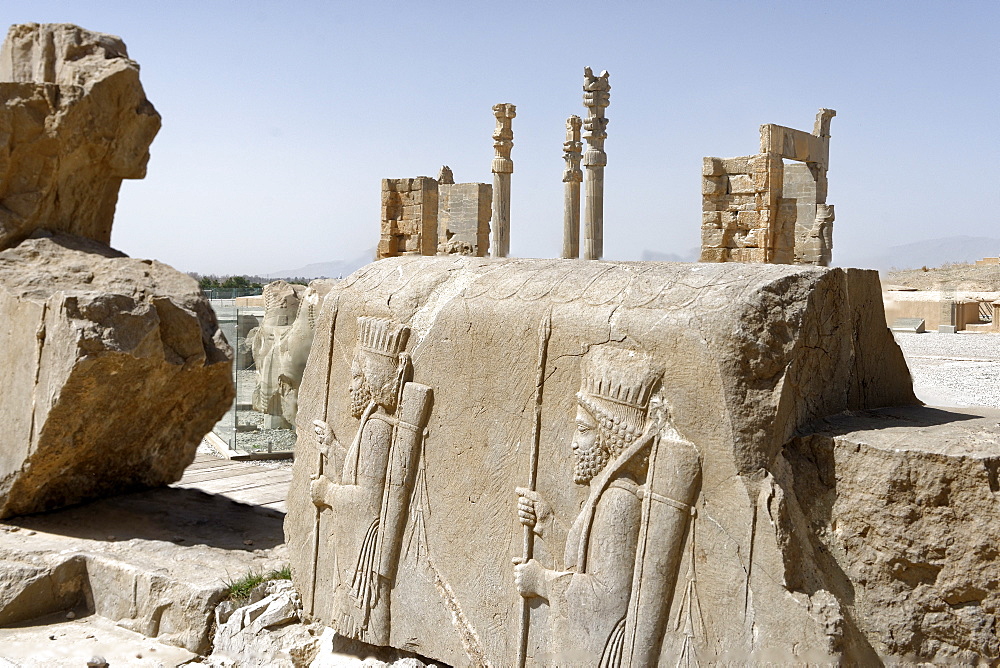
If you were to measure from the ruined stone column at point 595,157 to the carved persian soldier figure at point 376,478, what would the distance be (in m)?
12.3

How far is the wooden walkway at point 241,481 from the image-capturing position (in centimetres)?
580

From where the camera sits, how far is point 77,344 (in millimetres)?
4340

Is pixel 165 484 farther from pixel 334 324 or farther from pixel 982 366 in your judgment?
pixel 982 366

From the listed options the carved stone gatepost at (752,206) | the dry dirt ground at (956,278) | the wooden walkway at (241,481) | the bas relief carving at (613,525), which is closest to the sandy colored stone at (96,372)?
the wooden walkway at (241,481)

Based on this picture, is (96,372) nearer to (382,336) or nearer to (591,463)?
(382,336)

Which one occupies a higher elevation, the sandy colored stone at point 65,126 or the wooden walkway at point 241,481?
the sandy colored stone at point 65,126

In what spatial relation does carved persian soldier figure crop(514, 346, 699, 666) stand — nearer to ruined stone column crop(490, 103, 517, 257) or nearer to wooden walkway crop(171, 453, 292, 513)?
wooden walkway crop(171, 453, 292, 513)

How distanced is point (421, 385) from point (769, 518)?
1.28 metres

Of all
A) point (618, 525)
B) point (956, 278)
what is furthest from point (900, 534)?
point (956, 278)

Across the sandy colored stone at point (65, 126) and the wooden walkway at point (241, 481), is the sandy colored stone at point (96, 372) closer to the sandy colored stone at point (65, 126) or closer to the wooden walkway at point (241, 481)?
the sandy colored stone at point (65, 126)

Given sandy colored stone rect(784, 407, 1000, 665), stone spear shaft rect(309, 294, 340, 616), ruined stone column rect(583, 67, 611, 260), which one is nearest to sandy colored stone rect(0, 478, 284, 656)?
stone spear shaft rect(309, 294, 340, 616)

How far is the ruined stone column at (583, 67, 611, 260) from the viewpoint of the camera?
15148mm

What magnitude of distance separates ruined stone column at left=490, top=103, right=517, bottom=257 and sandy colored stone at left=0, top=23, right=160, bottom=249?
10.9 m

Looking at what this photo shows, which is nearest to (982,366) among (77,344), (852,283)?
(852,283)
